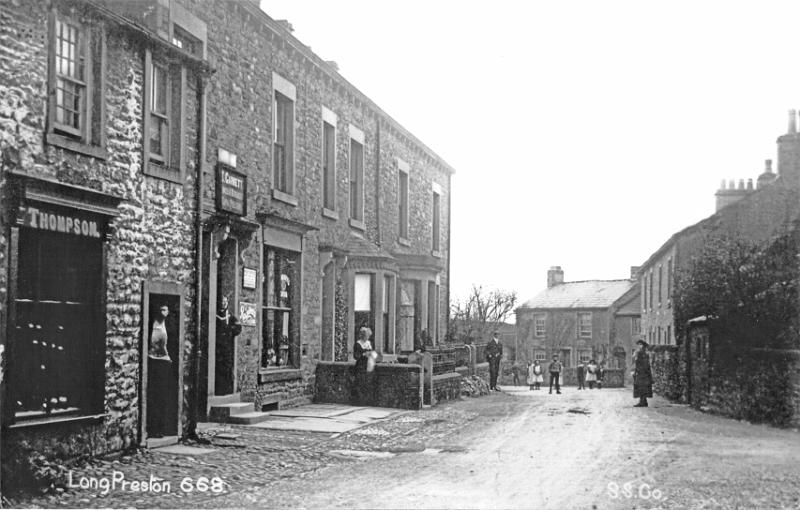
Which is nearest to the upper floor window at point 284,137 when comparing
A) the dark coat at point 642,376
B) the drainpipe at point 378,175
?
the drainpipe at point 378,175

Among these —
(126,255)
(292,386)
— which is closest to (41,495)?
(126,255)

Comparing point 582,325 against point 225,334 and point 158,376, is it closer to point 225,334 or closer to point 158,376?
point 225,334

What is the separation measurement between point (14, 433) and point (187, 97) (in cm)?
560

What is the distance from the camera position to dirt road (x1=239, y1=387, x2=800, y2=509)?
873 centimetres

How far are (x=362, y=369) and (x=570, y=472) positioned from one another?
27.5ft

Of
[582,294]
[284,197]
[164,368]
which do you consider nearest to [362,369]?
[284,197]

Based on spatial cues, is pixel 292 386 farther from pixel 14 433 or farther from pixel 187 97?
pixel 14 433

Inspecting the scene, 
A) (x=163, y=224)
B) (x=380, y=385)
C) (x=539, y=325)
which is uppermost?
(x=163, y=224)

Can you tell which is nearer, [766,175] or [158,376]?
[158,376]

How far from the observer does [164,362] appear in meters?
12.1

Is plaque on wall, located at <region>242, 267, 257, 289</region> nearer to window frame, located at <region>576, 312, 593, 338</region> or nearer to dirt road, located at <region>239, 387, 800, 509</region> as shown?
dirt road, located at <region>239, 387, 800, 509</region>

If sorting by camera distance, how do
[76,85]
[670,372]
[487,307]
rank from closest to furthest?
[76,85], [670,372], [487,307]

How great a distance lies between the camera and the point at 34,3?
9352 millimetres

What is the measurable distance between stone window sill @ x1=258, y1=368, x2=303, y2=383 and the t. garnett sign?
119 inches
